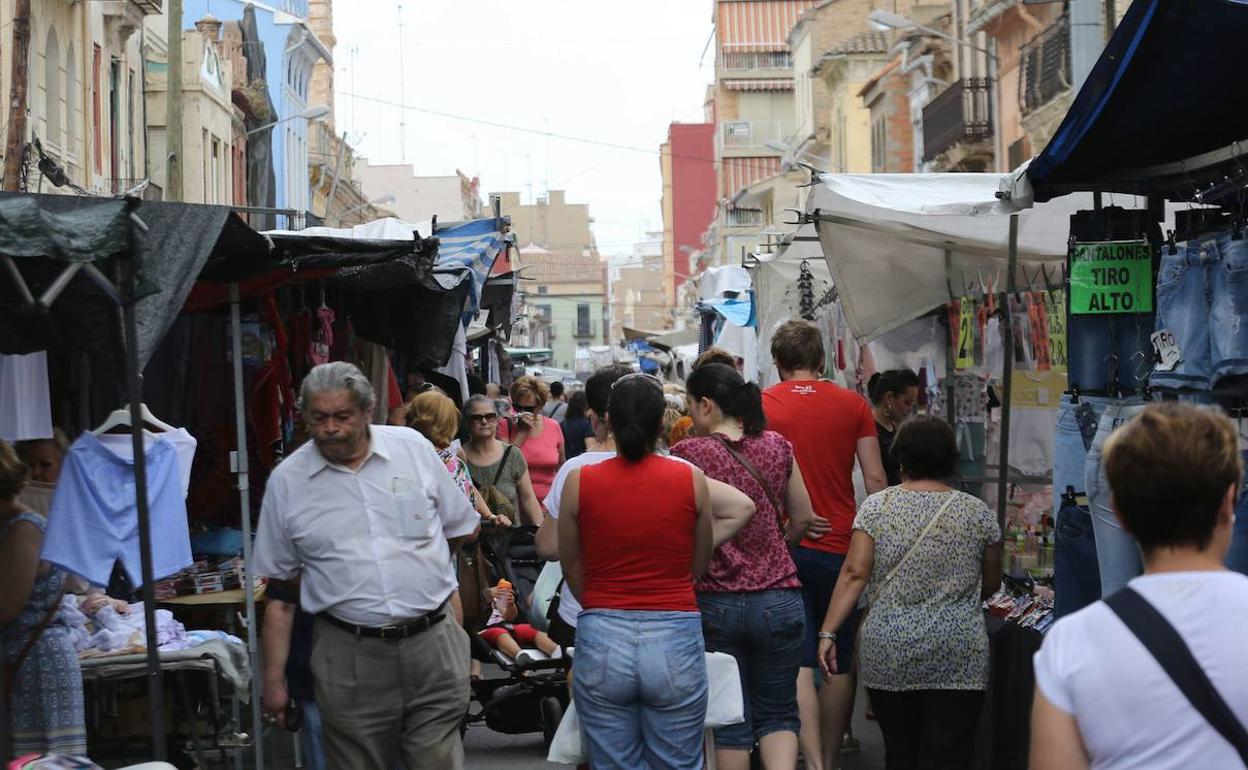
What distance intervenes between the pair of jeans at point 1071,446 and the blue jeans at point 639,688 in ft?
6.33

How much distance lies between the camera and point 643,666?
18.0 feet

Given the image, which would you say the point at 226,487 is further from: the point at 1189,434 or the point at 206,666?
the point at 1189,434

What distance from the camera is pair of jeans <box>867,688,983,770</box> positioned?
617 cm

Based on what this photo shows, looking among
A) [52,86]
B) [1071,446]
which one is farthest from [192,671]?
[52,86]

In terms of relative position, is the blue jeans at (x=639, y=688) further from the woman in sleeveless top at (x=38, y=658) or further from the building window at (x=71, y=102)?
the building window at (x=71, y=102)

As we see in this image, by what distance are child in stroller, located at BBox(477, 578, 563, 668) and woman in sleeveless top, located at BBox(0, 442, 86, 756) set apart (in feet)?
8.34

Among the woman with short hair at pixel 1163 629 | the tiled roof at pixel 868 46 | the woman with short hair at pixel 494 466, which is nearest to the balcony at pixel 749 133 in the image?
the tiled roof at pixel 868 46

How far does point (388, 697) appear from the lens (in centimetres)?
571

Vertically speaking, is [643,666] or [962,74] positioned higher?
[962,74]

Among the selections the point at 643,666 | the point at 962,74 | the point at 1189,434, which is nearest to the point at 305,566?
the point at 643,666

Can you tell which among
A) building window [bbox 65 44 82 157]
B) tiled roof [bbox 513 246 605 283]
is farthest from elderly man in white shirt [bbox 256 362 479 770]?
tiled roof [bbox 513 246 605 283]

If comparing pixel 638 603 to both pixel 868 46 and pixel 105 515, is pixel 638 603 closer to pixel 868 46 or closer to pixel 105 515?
pixel 105 515

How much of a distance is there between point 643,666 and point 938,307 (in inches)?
221

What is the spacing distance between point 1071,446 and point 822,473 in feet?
4.09
